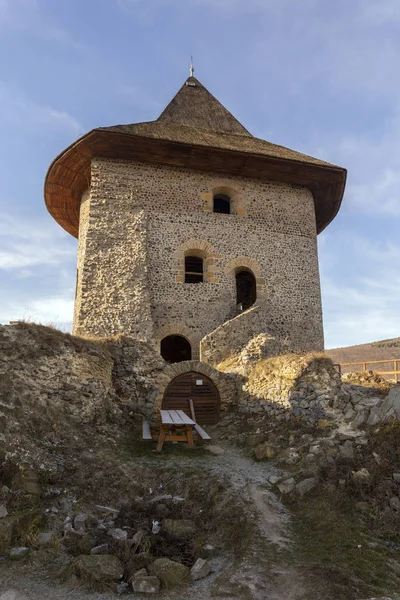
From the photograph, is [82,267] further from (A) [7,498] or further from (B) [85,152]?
(A) [7,498]

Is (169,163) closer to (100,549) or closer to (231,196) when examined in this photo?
(231,196)

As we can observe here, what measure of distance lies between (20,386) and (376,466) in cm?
562

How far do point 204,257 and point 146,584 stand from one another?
10.1 metres

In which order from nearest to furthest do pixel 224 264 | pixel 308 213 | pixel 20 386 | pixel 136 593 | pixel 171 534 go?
pixel 136 593
pixel 171 534
pixel 20 386
pixel 224 264
pixel 308 213

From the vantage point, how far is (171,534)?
5.46 m

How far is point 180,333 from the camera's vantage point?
12.6 m

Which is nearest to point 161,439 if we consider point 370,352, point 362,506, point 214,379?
point 214,379

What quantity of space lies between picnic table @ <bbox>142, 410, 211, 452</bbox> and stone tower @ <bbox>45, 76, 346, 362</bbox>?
352cm

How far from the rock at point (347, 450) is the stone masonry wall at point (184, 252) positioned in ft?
20.0

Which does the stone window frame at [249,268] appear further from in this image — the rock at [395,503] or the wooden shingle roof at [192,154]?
the rock at [395,503]

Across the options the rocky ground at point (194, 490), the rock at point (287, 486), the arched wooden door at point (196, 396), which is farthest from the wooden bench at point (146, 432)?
the rock at point (287, 486)

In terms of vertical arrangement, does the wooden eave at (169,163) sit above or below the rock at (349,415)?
above

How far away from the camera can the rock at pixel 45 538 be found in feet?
16.4

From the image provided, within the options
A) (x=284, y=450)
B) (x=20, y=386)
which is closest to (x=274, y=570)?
(x=284, y=450)
